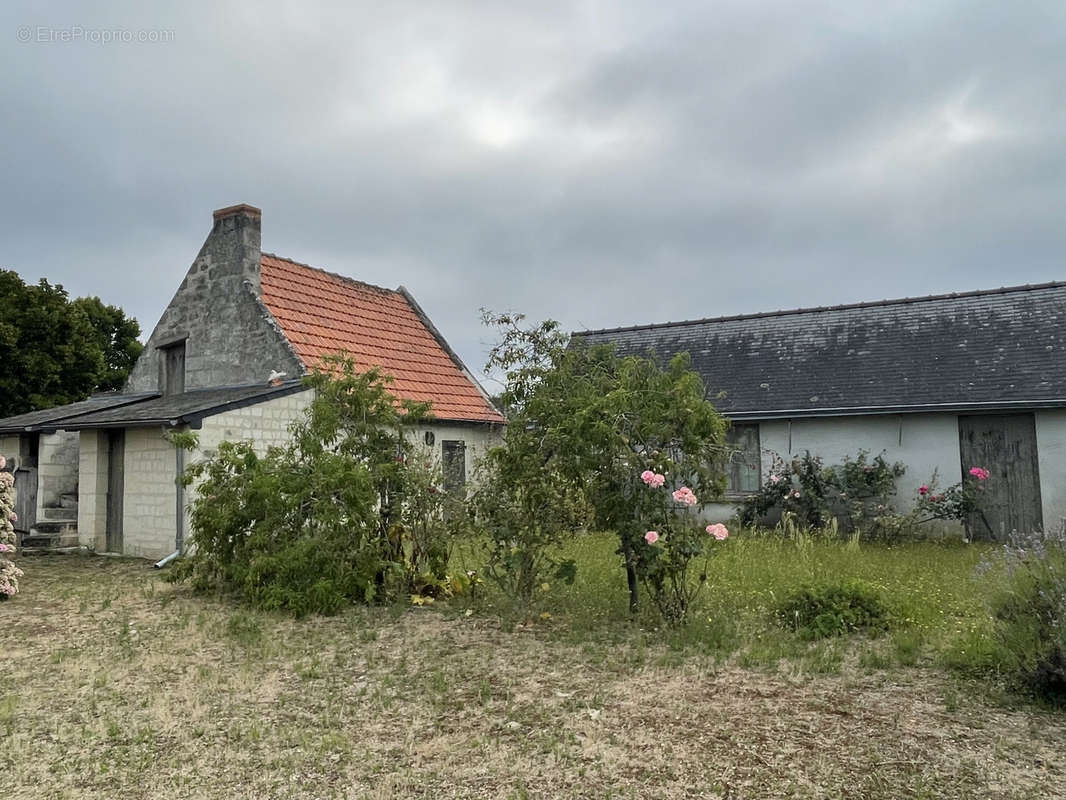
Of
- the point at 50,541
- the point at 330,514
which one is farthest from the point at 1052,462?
the point at 50,541

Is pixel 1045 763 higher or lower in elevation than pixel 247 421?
lower

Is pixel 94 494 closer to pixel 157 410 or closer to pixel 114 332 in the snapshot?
pixel 157 410

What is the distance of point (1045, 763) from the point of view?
4480 millimetres

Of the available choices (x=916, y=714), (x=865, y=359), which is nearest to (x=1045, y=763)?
(x=916, y=714)

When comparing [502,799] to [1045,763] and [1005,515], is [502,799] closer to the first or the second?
[1045,763]

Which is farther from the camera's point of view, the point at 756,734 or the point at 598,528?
the point at 598,528

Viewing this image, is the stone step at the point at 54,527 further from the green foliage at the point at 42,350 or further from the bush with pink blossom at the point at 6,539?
the green foliage at the point at 42,350

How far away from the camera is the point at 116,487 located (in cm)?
1435

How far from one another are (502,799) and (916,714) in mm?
2733

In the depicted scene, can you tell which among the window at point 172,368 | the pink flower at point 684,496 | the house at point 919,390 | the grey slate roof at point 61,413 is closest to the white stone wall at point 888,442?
the house at point 919,390

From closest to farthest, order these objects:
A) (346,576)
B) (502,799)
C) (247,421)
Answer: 1. (502,799)
2. (346,576)
3. (247,421)

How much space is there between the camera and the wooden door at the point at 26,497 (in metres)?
15.5

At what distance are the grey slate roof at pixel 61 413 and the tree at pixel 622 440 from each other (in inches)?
399

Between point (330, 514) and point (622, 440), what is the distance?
3292 mm
